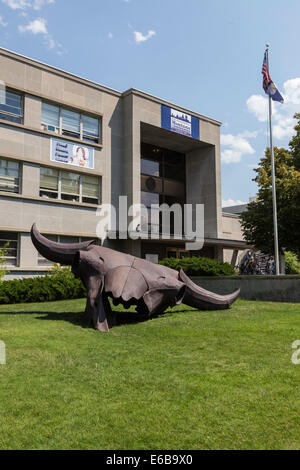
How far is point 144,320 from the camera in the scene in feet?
34.1

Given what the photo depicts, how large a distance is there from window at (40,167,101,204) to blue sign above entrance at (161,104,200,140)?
7627mm

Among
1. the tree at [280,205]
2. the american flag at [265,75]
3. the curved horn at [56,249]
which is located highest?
the american flag at [265,75]

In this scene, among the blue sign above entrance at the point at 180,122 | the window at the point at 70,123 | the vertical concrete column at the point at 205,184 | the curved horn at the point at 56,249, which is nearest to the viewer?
the curved horn at the point at 56,249

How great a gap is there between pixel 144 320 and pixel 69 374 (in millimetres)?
4919

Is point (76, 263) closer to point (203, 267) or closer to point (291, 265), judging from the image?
point (203, 267)

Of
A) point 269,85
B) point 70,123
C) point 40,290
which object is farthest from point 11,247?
point 269,85

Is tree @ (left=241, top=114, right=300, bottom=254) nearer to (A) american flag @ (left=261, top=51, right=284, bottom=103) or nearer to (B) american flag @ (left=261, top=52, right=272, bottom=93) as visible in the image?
(A) american flag @ (left=261, top=51, right=284, bottom=103)

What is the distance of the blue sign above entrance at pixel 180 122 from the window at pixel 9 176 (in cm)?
1214

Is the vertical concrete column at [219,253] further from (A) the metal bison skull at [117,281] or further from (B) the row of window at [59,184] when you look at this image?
(A) the metal bison skull at [117,281]

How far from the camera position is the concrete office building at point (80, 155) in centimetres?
2328

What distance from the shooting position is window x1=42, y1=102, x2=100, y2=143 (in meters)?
25.3

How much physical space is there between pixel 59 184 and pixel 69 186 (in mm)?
797

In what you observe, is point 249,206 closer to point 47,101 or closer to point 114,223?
point 114,223

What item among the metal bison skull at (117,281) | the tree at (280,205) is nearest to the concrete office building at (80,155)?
the tree at (280,205)
